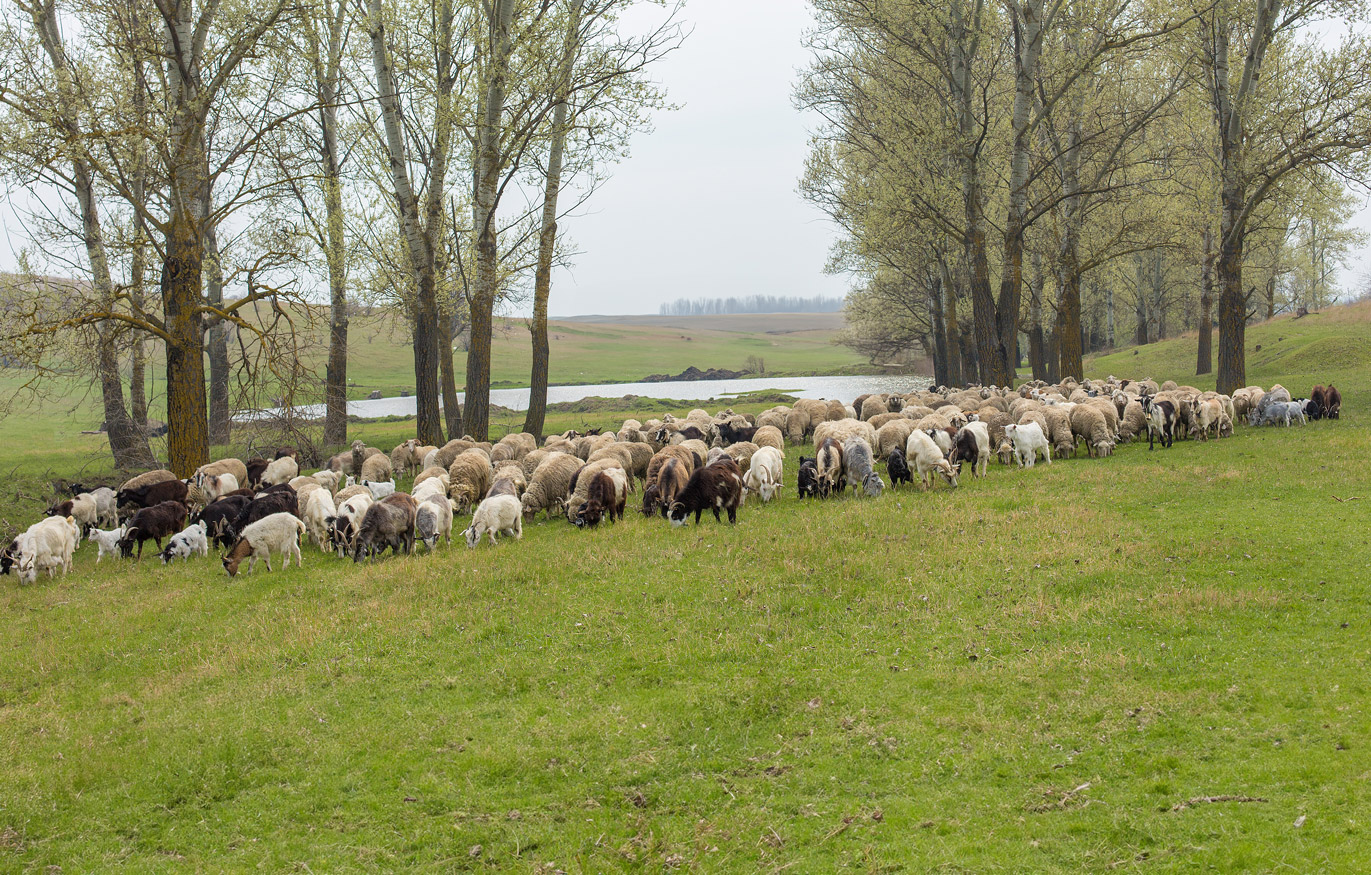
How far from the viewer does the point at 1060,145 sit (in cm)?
3447

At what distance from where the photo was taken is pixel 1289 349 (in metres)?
35.9

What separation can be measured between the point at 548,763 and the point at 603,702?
3.61 ft

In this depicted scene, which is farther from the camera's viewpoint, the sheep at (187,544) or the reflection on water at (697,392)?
the reflection on water at (697,392)

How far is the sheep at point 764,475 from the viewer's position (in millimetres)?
16641

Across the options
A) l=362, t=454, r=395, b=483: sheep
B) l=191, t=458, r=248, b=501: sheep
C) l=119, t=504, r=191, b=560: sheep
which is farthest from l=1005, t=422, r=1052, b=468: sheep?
l=191, t=458, r=248, b=501: sheep

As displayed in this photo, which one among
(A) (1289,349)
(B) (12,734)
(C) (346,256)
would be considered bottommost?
(B) (12,734)

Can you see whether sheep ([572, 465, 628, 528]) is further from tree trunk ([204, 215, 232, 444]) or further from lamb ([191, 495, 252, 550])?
tree trunk ([204, 215, 232, 444])

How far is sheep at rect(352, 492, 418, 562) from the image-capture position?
14570mm

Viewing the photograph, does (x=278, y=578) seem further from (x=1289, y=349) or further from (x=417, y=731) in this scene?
(x=1289, y=349)

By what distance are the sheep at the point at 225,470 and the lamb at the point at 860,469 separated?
13641 mm

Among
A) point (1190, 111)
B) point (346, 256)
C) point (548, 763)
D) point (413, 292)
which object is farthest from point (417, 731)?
point (1190, 111)

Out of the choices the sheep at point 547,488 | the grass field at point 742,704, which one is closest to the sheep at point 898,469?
the grass field at point 742,704

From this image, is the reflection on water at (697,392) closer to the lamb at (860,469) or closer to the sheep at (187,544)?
the lamb at (860,469)

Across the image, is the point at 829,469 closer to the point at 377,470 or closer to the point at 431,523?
the point at 431,523
